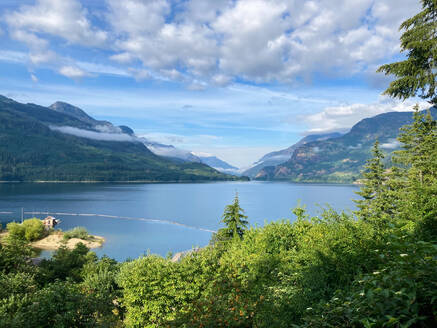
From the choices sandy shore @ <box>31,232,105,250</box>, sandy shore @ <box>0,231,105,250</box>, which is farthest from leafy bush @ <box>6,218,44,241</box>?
sandy shore @ <box>31,232,105,250</box>

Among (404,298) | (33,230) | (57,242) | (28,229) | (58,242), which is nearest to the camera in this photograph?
(404,298)

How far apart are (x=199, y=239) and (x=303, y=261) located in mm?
71411

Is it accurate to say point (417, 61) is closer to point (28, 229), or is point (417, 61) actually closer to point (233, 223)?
point (233, 223)

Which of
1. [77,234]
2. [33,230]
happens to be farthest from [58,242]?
[33,230]

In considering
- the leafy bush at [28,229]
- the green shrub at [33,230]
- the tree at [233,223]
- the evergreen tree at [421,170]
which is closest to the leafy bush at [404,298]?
the evergreen tree at [421,170]

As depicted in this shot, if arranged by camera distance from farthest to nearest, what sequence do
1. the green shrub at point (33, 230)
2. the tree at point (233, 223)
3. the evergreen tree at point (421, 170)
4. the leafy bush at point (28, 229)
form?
the green shrub at point (33, 230)
the leafy bush at point (28, 229)
the tree at point (233, 223)
the evergreen tree at point (421, 170)

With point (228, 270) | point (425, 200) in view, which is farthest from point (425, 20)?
point (228, 270)

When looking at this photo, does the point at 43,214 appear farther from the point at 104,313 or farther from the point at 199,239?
the point at 104,313

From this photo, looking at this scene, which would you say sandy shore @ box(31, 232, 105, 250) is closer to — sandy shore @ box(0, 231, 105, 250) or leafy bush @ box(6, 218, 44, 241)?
sandy shore @ box(0, 231, 105, 250)

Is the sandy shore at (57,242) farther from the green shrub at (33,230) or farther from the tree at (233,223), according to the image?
the tree at (233,223)

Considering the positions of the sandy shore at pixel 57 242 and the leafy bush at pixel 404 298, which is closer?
the leafy bush at pixel 404 298

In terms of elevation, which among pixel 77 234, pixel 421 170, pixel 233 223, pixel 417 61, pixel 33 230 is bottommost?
pixel 77 234

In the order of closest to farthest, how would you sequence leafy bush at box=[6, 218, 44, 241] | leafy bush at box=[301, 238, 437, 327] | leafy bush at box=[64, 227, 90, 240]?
leafy bush at box=[301, 238, 437, 327], leafy bush at box=[6, 218, 44, 241], leafy bush at box=[64, 227, 90, 240]

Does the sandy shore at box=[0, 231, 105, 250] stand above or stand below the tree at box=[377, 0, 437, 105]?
below
